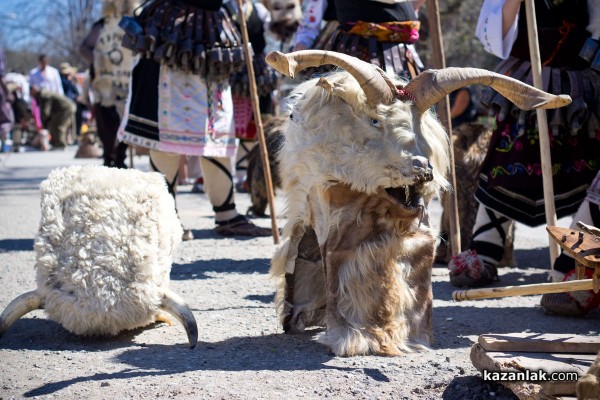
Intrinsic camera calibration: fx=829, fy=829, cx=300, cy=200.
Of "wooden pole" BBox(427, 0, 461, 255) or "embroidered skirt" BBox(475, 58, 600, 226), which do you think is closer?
"embroidered skirt" BBox(475, 58, 600, 226)

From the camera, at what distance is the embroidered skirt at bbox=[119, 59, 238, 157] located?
611 centimetres

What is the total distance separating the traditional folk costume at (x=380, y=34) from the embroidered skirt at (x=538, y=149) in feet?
1.88

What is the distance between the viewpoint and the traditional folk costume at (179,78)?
19.5 feet

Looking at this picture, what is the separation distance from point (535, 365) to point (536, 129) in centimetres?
223

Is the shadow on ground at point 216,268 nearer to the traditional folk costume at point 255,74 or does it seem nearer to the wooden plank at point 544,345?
the traditional folk costume at point 255,74

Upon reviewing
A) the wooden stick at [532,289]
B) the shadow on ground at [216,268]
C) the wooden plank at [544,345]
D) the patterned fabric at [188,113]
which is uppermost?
the patterned fabric at [188,113]

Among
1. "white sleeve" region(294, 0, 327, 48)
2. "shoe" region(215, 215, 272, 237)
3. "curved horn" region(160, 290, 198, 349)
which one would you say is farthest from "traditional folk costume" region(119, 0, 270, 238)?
"curved horn" region(160, 290, 198, 349)

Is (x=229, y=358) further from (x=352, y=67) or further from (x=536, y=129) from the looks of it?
(x=536, y=129)

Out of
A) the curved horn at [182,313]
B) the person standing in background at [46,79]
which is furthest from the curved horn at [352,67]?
the person standing in background at [46,79]

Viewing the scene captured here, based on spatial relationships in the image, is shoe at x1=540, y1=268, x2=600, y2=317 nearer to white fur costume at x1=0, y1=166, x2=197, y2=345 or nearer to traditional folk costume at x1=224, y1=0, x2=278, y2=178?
white fur costume at x1=0, y1=166, x2=197, y2=345

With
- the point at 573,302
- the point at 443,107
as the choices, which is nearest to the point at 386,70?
the point at 443,107

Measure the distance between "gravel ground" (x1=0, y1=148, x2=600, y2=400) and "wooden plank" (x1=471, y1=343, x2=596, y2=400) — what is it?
0.14 meters

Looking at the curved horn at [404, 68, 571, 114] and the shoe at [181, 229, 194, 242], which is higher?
the curved horn at [404, 68, 571, 114]

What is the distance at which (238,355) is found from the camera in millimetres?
3531
